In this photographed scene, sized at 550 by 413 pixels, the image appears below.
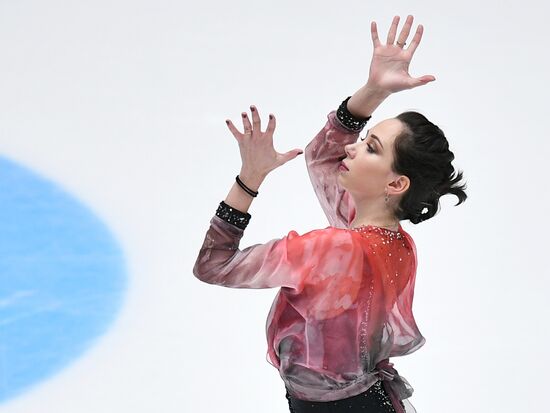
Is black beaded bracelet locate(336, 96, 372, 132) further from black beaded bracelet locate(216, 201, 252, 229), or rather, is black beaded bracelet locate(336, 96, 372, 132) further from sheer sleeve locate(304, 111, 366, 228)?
black beaded bracelet locate(216, 201, 252, 229)

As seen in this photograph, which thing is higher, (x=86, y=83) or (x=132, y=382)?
(x=86, y=83)

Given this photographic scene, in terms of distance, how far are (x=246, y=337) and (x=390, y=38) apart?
1603mm

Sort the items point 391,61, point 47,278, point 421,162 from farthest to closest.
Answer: point 47,278 < point 391,61 < point 421,162

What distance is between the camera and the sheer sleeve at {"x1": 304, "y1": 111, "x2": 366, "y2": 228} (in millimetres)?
2840

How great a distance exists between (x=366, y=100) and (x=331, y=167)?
226 millimetres

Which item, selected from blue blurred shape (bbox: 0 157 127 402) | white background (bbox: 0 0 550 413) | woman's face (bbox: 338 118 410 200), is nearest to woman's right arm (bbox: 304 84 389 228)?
woman's face (bbox: 338 118 410 200)

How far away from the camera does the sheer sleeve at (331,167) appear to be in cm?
284

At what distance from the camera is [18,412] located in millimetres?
3617

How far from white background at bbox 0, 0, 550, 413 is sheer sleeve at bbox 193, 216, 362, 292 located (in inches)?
49.2

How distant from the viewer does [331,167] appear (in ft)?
9.49

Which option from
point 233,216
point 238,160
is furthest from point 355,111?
point 238,160

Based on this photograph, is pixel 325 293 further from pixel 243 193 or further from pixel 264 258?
pixel 243 193

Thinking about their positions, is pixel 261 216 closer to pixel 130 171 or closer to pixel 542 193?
pixel 130 171

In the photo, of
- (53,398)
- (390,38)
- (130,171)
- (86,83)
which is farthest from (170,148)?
(390,38)
